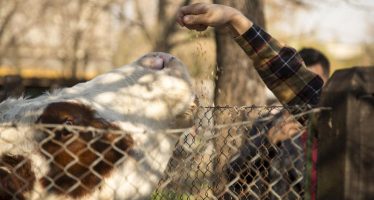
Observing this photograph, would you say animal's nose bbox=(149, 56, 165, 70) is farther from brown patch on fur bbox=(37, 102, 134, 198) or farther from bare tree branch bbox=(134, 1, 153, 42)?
bare tree branch bbox=(134, 1, 153, 42)

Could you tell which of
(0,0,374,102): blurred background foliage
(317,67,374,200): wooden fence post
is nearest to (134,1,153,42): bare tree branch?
(0,0,374,102): blurred background foliage

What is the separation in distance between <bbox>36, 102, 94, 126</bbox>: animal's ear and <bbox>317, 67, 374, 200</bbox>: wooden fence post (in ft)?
3.87

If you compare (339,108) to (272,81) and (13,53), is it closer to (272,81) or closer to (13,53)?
(272,81)

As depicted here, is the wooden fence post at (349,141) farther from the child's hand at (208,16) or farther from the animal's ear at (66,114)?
the animal's ear at (66,114)

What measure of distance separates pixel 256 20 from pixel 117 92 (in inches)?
114

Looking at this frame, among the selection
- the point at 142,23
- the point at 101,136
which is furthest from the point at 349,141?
the point at 142,23

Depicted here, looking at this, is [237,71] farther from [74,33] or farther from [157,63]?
[74,33]

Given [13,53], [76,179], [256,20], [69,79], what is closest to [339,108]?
[76,179]

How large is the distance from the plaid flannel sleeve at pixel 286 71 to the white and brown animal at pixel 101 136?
42 centimetres

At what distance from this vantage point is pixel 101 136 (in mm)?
2416

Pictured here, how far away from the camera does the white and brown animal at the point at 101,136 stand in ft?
8.10

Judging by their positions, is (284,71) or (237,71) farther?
(237,71)

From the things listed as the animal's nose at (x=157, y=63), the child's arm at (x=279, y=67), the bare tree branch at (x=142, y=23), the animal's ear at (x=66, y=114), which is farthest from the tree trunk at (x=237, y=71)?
the bare tree branch at (x=142, y=23)

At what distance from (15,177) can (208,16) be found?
110 centimetres
